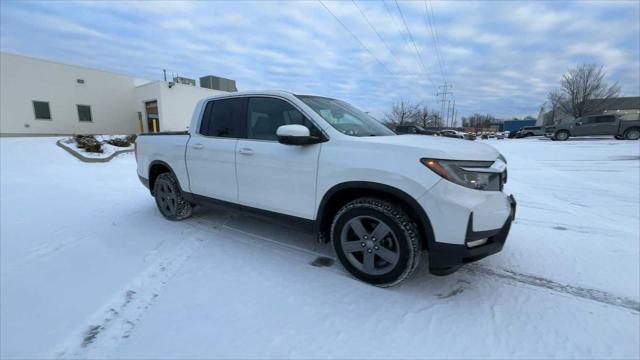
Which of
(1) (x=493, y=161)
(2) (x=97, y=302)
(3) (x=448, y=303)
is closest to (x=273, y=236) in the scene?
(2) (x=97, y=302)

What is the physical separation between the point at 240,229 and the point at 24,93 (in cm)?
2305

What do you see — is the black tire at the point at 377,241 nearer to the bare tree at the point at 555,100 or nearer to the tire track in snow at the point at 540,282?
the tire track in snow at the point at 540,282

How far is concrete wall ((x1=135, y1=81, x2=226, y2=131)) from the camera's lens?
22000mm

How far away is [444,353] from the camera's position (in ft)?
6.41

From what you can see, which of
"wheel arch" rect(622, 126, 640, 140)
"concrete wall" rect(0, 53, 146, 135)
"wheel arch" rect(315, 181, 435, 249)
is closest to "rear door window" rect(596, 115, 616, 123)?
"wheel arch" rect(622, 126, 640, 140)

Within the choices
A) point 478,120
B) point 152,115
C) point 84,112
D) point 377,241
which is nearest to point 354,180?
point 377,241

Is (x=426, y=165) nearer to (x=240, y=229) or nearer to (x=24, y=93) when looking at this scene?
(x=240, y=229)

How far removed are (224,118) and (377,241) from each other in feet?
8.14

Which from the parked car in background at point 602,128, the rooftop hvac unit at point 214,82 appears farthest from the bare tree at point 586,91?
the rooftop hvac unit at point 214,82

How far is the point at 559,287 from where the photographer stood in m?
2.68

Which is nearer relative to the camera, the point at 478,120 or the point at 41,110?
the point at 41,110

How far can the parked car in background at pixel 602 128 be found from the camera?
1930cm

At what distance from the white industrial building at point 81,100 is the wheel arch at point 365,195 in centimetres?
2307

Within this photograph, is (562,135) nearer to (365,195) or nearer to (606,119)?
(606,119)
